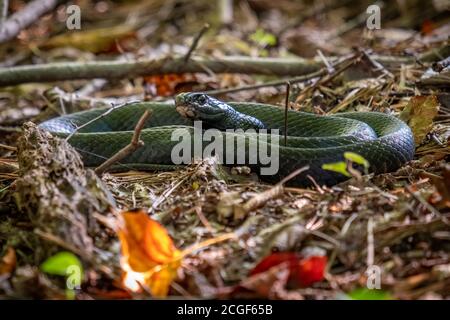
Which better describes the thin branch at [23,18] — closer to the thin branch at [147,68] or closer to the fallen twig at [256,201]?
the thin branch at [147,68]

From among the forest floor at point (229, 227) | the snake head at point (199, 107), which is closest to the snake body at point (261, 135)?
the snake head at point (199, 107)

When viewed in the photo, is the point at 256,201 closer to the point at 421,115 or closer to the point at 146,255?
the point at 146,255

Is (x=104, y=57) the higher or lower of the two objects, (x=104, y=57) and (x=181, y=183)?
the higher

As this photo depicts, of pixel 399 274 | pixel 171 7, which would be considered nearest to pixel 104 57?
pixel 171 7

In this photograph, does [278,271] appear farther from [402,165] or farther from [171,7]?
[171,7]

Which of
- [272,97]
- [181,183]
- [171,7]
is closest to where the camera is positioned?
[181,183]

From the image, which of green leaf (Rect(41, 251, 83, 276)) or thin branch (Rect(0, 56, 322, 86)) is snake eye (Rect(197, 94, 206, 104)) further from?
green leaf (Rect(41, 251, 83, 276))

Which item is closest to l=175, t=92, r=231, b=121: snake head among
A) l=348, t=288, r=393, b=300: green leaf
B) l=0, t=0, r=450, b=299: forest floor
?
l=0, t=0, r=450, b=299: forest floor
